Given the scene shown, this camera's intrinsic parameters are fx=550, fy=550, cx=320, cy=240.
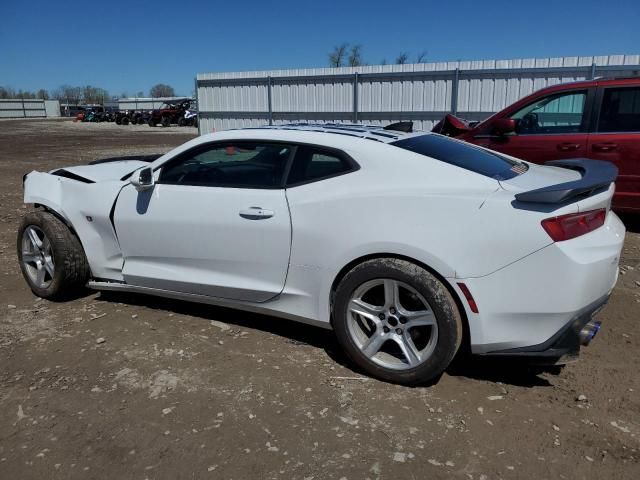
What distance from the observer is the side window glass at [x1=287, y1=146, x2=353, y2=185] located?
332 centimetres

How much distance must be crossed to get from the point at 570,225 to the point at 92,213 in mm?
3335

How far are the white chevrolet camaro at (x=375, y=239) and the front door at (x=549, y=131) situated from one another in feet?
9.02

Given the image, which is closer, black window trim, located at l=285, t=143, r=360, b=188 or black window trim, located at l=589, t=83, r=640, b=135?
black window trim, located at l=285, t=143, r=360, b=188

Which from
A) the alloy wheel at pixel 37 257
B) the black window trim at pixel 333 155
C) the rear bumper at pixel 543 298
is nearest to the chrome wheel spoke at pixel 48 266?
the alloy wheel at pixel 37 257

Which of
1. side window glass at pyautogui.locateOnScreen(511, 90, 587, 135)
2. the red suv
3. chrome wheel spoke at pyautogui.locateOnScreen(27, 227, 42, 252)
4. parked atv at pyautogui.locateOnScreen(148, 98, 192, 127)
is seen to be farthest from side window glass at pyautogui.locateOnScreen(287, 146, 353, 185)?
parked atv at pyautogui.locateOnScreen(148, 98, 192, 127)

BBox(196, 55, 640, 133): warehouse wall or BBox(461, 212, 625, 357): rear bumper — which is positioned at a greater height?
BBox(196, 55, 640, 133): warehouse wall

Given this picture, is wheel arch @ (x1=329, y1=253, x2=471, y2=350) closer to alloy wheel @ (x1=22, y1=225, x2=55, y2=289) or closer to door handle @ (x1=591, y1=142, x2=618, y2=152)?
alloy wheel @ (x1=22, y1=225, x2=55, y2=289)

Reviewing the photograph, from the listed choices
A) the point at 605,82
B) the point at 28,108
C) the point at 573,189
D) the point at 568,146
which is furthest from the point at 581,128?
the point at 28,108

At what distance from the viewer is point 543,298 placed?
9.11ft

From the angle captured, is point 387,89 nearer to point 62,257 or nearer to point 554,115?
point 554,115

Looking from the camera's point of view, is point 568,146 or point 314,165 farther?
point 568,146

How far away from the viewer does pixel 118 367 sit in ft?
11.4

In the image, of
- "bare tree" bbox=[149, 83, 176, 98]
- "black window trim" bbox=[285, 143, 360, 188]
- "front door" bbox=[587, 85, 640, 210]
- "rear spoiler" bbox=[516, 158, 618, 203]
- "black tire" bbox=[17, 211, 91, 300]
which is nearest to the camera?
"rear spoiler" bbox=[516, 158, 618, 203]

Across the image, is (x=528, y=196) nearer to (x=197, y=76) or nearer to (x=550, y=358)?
(x=550, y=358)
